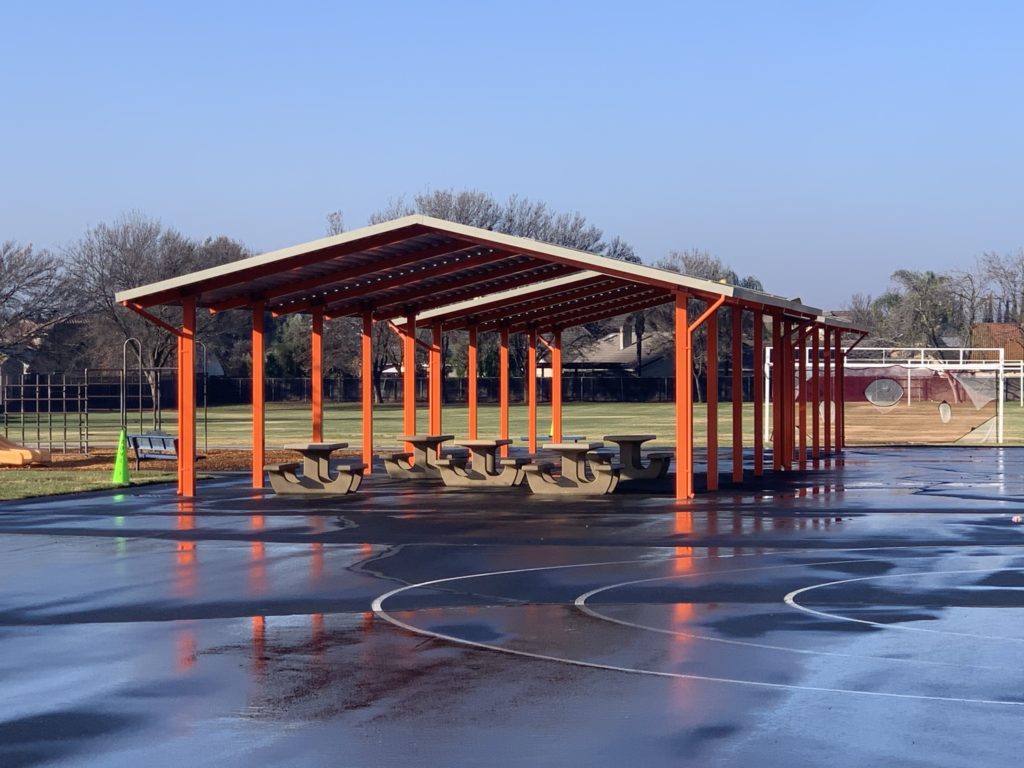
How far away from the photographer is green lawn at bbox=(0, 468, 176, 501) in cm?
2497

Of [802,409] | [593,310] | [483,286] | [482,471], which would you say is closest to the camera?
[482,471]

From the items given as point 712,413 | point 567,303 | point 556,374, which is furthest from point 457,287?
point 556,374

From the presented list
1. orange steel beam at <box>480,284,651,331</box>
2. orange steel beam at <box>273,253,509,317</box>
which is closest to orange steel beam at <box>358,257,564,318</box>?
orange steel beam at <box>273,253,509,317</box>

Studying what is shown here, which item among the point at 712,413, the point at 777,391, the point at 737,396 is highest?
the point at 777,391

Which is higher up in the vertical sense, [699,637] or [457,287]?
[457,287]

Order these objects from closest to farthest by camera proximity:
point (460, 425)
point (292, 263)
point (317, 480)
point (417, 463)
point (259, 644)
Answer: point (259, 644) < point (292, 263) < point (317, 480) < point (417, 463) < point (460, 425)

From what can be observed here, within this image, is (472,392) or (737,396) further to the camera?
(472,392)

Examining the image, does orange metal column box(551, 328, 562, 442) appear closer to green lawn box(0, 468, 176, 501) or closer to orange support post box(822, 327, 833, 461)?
orange support post box(822, 327, 833, 461)

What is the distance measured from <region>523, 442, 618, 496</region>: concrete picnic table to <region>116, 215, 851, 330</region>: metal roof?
322 centimetres

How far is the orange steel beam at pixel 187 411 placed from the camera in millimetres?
24016

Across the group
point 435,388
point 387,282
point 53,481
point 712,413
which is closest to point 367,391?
point 435,388

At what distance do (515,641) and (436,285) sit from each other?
60.3ft

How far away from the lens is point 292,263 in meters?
23.3

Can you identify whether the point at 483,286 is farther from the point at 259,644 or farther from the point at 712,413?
the point at 259,644
